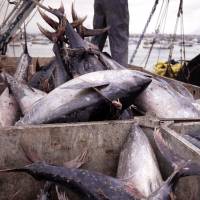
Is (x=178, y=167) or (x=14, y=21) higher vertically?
(x=14, y=21)

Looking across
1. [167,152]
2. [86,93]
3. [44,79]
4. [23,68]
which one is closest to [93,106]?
[86,93]

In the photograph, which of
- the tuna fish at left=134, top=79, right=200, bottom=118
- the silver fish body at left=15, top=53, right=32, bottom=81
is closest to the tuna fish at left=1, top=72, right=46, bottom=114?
the silver fish body at left=15, top=53, right=32, bottom=81

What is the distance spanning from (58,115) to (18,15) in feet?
23.3

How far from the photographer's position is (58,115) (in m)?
3.32

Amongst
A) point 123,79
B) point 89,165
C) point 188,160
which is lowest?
point 89,165

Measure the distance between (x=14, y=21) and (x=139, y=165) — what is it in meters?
8.05

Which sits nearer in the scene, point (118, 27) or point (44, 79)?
point (44, 79)

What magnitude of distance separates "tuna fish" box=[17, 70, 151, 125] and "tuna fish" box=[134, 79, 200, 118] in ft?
0.77

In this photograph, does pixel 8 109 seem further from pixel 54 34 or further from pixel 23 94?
pixel 54 34

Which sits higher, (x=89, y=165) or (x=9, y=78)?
(x=9, y=78)

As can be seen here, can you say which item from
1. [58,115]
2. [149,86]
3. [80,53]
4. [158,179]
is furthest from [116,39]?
[158,179]

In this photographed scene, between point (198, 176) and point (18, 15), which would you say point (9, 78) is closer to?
point (198, 176)

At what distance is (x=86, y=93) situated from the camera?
3.44 m

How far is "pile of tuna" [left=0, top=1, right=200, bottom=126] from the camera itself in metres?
3.36
